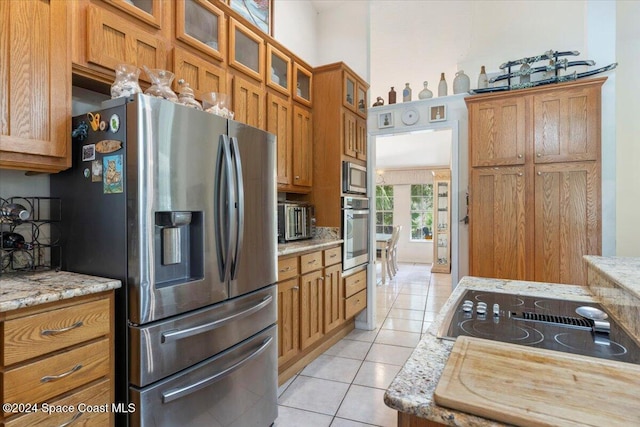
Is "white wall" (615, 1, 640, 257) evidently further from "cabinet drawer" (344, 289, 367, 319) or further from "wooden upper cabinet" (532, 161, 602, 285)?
"cabinet drawer" (344, 289, 367, 319)

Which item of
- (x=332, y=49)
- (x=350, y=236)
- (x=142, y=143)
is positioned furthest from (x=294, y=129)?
(x=142, y=143)

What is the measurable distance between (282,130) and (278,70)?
0.53 metres

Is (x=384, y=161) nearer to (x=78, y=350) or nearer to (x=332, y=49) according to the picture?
(x=332, y=49)

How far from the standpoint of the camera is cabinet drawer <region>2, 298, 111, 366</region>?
3.34 ft

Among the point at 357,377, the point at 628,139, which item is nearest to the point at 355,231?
the point at 357,377

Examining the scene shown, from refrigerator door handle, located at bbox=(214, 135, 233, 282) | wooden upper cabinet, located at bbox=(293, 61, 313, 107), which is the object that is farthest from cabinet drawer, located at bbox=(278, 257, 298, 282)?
wooden upper cabinet, located at bbox=(293, 61, 313, 107)

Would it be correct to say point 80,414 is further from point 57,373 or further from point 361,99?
point 361,99

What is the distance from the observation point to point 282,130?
287cm

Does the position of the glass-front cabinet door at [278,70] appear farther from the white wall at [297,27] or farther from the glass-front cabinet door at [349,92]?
the glass-front cabinet door at [349,92]

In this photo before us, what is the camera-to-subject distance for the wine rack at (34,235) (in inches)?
57.7

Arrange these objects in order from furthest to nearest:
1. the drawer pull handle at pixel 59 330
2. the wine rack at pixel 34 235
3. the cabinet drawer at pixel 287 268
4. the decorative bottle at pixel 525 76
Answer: the decorative bottle at pixel 525 76
the cabinet drawer at pixel 287 268
the wine rack at pixel 34 235
the drawer pull handle at pixel 59 330

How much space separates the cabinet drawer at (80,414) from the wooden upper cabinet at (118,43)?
1390 millimetres

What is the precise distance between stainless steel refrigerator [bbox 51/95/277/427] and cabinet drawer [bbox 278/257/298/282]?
455mm

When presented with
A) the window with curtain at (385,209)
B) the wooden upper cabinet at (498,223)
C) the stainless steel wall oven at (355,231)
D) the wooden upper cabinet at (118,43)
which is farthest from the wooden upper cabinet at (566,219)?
the window with curtain at (385,209)
